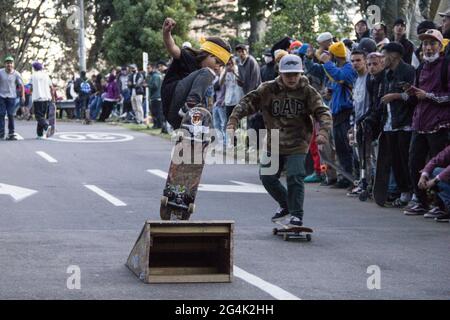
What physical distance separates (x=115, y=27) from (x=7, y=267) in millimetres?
35770

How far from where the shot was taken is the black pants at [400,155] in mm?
14531

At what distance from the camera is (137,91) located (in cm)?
3438

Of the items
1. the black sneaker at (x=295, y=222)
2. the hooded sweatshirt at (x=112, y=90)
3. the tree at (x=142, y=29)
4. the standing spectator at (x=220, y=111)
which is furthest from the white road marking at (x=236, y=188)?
the tree at (x=142, y=29)

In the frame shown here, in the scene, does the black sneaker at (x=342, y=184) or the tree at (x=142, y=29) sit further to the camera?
the tree at (x=142, y=29)

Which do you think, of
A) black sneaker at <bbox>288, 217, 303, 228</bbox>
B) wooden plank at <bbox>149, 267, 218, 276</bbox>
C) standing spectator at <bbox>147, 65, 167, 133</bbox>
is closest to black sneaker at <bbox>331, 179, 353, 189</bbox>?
black sneaker at <bbox>288, 217, 303, 228</bbox>

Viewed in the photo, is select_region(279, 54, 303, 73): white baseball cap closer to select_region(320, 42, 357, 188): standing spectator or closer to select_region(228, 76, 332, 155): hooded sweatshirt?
select_region(228, 76, 332, 155): hooded sweatshirt

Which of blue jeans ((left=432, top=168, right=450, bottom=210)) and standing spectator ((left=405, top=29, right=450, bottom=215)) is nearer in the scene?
blue jeans ((left=432, top=168, right=450, bottom=210))

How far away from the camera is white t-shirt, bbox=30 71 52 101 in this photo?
27.9 metres

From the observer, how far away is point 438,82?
13.4m

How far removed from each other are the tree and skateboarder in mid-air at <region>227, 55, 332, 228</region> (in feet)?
103

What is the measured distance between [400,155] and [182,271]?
6576 millimetres

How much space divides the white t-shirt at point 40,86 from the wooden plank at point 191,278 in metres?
20.0

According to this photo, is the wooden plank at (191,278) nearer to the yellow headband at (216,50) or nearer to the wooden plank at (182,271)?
the wooden plank at (182,271)
